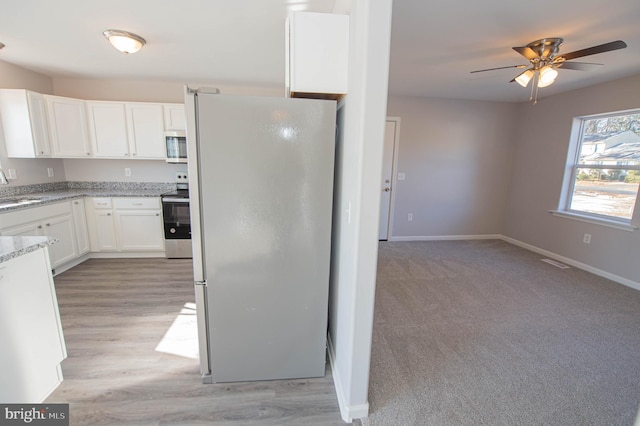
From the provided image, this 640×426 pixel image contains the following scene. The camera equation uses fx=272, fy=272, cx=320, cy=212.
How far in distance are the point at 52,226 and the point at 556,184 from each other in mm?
6686

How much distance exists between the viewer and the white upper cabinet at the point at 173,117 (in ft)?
12.3

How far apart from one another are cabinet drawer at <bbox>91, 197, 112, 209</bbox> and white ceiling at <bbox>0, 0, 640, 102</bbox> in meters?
1.61

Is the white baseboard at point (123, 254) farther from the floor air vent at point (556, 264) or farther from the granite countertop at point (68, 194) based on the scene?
the floor air vent at point (556, 264)

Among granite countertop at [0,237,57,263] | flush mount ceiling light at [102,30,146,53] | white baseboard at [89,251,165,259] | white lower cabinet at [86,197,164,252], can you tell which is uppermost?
flush mount ceiling light at [102,30,146,53]

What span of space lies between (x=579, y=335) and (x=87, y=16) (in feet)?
15.4

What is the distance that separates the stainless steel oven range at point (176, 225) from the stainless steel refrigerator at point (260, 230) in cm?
237

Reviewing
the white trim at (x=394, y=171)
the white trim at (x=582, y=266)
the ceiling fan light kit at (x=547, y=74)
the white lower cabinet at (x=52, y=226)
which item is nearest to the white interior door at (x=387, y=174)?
the white trim at (x=394, y=171)

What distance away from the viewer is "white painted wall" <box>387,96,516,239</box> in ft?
14.9

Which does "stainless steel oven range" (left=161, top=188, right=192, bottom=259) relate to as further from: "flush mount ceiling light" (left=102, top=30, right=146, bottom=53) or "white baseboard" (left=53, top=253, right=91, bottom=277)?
"flush mount ceiling light" (left=102, top=30, right=146, bottom=53)

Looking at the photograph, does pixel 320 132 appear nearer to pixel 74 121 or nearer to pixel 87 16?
pixel 87 16

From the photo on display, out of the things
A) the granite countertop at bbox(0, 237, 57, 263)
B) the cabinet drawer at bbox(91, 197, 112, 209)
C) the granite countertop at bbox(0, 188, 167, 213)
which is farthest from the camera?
the cabinet drawer at bbox(91, 197, 112, 209)

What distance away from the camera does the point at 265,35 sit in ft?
7.97

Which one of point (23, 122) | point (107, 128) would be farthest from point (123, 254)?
point (23, 122)

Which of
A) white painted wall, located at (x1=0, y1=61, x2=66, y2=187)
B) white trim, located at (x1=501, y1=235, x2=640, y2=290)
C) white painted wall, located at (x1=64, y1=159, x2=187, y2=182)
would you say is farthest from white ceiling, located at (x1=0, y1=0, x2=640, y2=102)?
white trim, located at (x1=501, y1=235, x2=640, y2=290)
